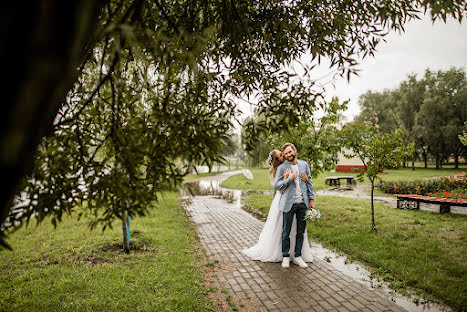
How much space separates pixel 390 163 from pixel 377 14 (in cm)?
508

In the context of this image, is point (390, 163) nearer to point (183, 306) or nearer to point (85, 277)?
point (183, 306)

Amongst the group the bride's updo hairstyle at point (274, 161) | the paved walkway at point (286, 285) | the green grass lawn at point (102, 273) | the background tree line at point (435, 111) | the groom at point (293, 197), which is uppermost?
the background tree line at point (435, 111)

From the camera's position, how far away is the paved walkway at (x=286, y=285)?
4.06m

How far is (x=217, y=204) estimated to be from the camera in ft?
43.1

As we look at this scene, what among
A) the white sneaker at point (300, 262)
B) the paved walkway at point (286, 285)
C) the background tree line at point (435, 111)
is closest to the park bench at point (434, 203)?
the paved walkway at point (286, 285)

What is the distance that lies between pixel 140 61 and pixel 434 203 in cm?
1121

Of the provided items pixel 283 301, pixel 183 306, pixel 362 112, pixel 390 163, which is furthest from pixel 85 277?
pixel 362 112

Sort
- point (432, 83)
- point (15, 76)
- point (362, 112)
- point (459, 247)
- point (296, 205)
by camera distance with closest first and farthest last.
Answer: point (15, 76) < point (296, 205) < point (459, 247) < point (432, 83) < point (362, 112)

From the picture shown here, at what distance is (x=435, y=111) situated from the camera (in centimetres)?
3697

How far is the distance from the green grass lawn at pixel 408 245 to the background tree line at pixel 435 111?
2901cm

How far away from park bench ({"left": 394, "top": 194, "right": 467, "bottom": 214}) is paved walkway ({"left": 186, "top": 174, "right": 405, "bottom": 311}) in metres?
6.79

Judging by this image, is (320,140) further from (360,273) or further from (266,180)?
(266,180)

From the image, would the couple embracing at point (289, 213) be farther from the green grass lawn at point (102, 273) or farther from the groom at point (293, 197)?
the green grass lawn at point (102, 273)

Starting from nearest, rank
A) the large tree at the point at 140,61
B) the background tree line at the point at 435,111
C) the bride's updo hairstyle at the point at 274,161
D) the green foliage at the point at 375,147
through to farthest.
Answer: the large tree at the point at 140,61 < the bride's updo hairstyle at the point at 274,161 < the green foliage at the point at 375,147 < the background tree line at the point at 435,111
